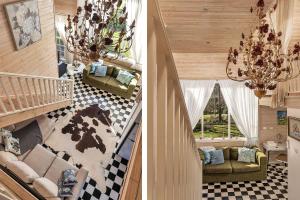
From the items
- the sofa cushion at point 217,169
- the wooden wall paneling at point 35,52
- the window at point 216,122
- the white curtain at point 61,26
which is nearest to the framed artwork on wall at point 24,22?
the wooden wall paneling at point 35,52

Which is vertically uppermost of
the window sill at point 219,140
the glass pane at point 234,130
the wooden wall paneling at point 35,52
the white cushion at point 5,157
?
the wooden wall paneling at point 35,52

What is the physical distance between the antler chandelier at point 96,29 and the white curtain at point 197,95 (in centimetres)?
522

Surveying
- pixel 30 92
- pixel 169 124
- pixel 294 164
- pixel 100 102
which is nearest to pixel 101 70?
pixel 100 102

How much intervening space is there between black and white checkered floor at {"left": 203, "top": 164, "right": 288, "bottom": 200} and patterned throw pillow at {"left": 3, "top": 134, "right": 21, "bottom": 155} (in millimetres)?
4789

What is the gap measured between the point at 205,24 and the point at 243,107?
170 inches

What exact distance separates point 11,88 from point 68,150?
1129 millimetres

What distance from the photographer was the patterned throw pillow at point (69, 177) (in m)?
3.89

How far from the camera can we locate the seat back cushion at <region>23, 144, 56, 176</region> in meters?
3.87

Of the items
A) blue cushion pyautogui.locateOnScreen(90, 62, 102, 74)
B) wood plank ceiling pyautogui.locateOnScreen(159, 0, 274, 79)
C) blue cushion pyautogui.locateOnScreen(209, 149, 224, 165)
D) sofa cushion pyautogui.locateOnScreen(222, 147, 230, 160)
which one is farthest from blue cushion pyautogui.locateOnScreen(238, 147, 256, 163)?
blue cushion pyautogui.locateOnScreen(90, 62, 102, 74)

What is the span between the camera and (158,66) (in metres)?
0.87

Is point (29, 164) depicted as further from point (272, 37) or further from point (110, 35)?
point (272, 37)

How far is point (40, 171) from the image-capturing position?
12.9 ft

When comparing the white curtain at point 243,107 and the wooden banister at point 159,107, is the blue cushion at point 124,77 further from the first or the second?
the white curtain at point 243,107

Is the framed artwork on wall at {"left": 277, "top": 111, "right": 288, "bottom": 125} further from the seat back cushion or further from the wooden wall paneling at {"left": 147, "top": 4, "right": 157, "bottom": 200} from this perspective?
the wooden wall paneling at {"left": 147, "top": 4, "right": 157, "bottom": 200}
